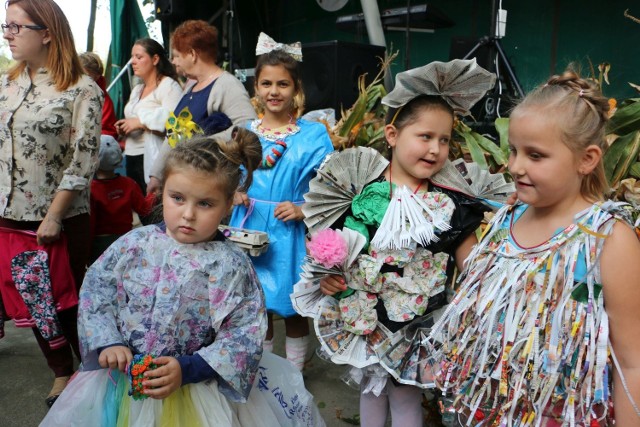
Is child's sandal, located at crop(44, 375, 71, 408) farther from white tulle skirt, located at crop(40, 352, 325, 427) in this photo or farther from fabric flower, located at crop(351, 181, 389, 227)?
fabric flower, located at crop(351, 181, 389, 227)

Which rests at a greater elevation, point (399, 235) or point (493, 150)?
point (493, 150)

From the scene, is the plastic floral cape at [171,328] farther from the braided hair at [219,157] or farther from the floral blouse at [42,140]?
the floral blouse at [42,140]

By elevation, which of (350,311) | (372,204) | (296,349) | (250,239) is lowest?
(296,349)

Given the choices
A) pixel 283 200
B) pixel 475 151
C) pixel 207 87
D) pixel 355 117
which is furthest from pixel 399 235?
pixel 207 87

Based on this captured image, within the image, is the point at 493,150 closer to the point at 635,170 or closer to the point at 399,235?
the point at 635,170

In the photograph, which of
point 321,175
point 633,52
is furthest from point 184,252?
point 633,52

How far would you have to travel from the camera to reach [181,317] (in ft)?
5.40

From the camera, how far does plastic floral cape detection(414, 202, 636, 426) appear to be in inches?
53.6

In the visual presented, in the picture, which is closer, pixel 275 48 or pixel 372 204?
pixel 372 204

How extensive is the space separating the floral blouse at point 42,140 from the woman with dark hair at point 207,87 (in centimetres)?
49

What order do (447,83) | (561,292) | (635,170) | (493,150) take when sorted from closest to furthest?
(561,292)
(447,83)
(635,170)
(493,150)

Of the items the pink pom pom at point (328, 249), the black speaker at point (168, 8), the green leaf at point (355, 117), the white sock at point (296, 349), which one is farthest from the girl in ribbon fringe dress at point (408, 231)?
the black speaker at point (168, 8)

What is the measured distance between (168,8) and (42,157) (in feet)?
14.7

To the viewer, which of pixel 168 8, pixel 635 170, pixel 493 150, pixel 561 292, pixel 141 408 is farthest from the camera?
pixel 168 8
